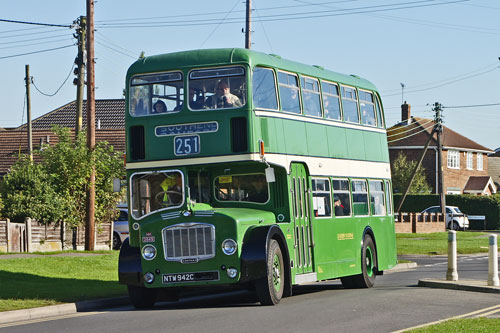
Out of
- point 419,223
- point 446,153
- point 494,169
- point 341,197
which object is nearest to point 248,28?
point 341,197

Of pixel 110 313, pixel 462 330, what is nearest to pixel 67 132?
pixel 110 313

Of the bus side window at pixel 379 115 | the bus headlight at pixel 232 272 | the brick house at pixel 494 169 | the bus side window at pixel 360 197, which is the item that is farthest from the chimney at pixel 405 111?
the bus headlight at pixel 232 272

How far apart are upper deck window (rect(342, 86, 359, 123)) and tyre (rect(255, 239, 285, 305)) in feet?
17.4

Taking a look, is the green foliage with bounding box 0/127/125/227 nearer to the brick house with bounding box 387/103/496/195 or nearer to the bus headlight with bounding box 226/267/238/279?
the bus headlight with bounding box 226/267/238/279

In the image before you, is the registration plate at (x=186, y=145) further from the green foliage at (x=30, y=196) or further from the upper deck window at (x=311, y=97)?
the green foliage at (x=30, y=196)

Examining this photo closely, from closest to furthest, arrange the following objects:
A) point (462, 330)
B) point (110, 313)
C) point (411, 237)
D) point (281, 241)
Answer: point (462, 330), point (110, 313), point (281, 241), point (411, 237)

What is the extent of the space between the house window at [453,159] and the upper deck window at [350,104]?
63.8 m

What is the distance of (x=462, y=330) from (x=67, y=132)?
26.6 metres

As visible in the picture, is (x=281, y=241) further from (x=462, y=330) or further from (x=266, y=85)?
(x=462, y=330)

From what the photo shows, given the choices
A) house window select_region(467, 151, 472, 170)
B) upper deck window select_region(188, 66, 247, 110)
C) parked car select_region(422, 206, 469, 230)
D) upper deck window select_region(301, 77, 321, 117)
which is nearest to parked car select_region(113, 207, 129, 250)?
upper deck window select_region(301, 77, 321, 117)

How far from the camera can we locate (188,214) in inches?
617

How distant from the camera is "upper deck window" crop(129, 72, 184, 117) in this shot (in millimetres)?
16609

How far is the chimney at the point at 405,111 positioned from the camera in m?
86.5

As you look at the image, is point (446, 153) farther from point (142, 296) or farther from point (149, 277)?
point (149, 277)
